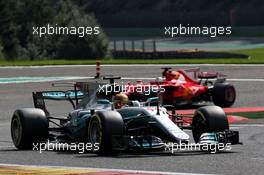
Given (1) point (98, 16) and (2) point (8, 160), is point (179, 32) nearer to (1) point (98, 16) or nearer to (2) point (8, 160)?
(1) point (98, 16)

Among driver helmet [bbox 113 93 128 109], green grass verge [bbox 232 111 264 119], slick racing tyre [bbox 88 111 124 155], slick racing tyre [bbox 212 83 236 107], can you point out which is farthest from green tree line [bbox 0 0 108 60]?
slick racing tyre [bbox 88 111 124 155]

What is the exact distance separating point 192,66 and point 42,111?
26371 millimetres

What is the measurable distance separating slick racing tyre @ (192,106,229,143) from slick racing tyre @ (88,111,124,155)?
1.66m

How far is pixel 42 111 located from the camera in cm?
1839

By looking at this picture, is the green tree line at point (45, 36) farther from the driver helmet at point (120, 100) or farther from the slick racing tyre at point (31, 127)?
the driver helmet at point (120, 100)

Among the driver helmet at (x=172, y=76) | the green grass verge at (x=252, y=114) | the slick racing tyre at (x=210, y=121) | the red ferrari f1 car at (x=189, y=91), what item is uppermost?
the driver helmet at (x=172, y=76)

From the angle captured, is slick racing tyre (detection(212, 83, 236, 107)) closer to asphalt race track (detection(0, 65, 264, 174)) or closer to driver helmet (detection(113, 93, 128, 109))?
asphalt race track (detection(0, 65, 264, 174))

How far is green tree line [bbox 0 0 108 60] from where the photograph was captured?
6397 centimetres

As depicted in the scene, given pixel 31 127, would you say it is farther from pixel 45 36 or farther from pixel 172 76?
pixel 45 36

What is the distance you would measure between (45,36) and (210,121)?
4953 cm

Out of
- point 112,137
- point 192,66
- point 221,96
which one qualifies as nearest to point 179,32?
point 192,66

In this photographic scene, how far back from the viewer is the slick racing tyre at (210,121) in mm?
Answer: 17297

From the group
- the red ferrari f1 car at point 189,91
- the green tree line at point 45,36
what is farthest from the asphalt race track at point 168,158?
the green tree line at point 45,36

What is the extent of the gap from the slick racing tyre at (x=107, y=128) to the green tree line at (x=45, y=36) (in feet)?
151
